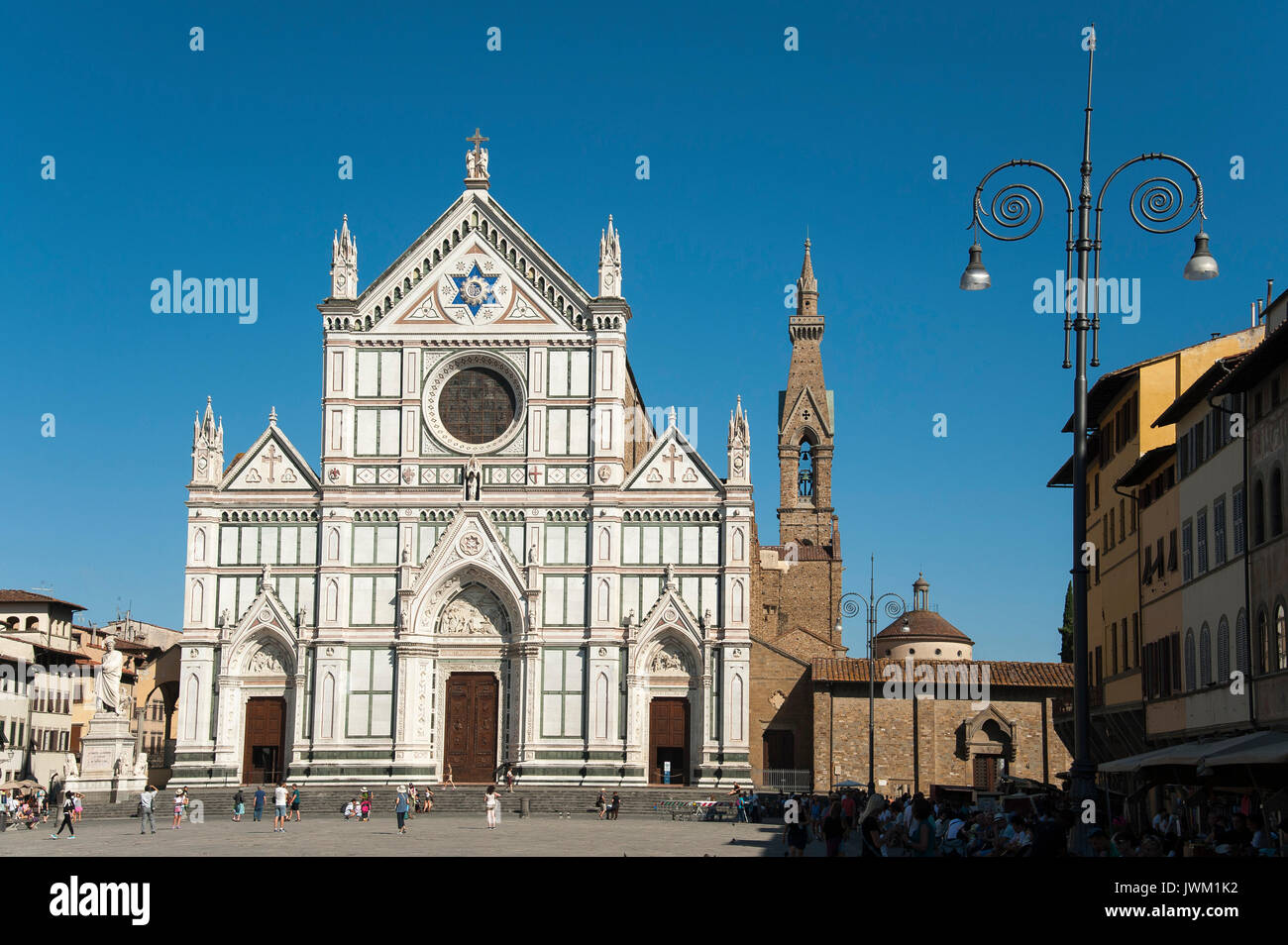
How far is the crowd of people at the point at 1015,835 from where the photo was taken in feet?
53.9

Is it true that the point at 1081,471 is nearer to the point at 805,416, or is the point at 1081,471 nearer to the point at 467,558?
the point at 467,558

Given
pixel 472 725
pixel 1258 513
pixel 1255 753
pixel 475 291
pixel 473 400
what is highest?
pixel 475 291

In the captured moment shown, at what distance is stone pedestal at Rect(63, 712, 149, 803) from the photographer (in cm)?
4697

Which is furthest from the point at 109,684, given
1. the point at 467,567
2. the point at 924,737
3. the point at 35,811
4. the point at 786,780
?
the point at 924,737

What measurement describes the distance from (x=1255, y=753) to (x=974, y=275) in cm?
751

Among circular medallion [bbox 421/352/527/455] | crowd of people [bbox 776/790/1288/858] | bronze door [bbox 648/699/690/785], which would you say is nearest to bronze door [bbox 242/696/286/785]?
circular medallion [bbox 421/352/527/455]

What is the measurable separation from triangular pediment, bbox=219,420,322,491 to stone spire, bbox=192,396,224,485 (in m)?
0.45

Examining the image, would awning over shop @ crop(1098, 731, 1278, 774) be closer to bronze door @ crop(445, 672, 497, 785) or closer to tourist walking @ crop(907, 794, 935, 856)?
Result: tourist walking @ crop(907, 794, 935, 856)

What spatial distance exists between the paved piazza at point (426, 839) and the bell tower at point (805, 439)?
43230mm

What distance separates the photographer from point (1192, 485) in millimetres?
30500

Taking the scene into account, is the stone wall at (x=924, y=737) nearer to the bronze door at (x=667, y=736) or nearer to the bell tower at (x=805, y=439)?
the bronze door at (x=667, y=736)

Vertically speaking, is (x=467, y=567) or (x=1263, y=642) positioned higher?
(x=467, y=567)

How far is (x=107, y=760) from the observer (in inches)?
1859
